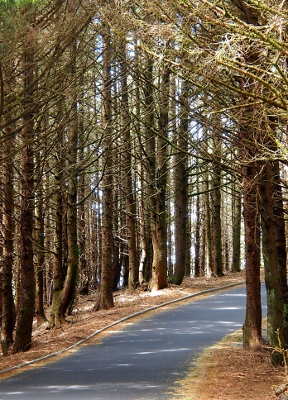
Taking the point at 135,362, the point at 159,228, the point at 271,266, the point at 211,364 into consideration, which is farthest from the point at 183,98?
the point at 159,228

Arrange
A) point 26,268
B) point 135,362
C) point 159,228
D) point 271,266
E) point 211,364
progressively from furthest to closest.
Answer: point 159,228
point 26,268
point 135,362
point 211,364
point 271,266

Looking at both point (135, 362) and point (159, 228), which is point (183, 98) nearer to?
point (135, 362)

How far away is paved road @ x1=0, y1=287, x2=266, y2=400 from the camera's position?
9.26 meters

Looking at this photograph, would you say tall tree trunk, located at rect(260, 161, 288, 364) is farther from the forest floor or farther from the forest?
the forest floor

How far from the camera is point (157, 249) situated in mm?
23031

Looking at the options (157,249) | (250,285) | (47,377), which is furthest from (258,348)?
(157,249)

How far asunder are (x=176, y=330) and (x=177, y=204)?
950 cm

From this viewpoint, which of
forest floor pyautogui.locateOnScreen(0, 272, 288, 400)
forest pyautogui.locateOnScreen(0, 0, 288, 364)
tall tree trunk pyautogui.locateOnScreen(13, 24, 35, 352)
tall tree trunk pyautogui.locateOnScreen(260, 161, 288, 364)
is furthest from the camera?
tall tree trunk pyautogui.locateOnScreen(13, 24, 35, 352)

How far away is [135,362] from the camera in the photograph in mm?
11773

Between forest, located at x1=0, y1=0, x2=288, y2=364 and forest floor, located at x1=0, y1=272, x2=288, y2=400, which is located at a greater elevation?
forest, located at x1=0, y1=0, x2=288, y2=364

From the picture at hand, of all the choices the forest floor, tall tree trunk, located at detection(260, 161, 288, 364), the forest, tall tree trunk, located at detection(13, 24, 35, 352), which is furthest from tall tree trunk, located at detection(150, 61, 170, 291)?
tall tree trunk, located at detection(260, 161, 288, 364)

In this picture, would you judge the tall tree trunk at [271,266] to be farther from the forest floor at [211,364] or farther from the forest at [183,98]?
the forest floor at [211,364]

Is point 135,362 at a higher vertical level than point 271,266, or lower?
lower

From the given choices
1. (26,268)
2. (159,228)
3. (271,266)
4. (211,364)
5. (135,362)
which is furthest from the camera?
(159,228)
